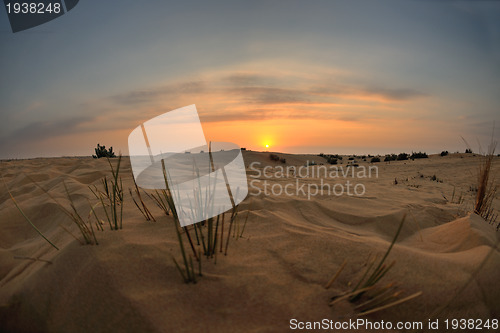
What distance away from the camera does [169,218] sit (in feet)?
7.27

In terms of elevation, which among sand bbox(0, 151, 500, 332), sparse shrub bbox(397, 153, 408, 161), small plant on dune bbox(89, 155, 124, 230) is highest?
sparse shrub bbox(397, 153, 408, 161)

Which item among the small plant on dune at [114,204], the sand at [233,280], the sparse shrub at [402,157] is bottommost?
the sand at [233,280]

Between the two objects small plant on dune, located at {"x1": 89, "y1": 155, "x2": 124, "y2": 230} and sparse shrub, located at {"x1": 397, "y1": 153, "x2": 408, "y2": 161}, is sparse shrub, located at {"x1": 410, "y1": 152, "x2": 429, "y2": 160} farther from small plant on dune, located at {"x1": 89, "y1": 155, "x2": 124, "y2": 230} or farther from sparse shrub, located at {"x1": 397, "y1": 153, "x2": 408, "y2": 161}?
small plant on dune, located at {"x1": 89, "y1": 155, "x2": 124, "y2": 230}

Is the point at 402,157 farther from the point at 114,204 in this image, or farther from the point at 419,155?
the point at 114,204

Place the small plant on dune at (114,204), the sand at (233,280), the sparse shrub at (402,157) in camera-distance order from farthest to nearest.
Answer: the sparse shrub at (402,157) < the small plant on dune at (114,204) < the sand at (233,280)

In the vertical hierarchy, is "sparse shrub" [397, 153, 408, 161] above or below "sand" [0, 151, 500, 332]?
above

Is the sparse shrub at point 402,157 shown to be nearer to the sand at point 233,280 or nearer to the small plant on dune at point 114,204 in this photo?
the sand at point 233,280

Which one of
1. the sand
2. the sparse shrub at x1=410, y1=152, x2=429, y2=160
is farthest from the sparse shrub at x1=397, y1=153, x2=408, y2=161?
the sand

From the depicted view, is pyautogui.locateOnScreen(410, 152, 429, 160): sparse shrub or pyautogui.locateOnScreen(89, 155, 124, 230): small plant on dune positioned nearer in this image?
pyautogui.locateOnScreen(89, 155, 124, 230): small plant on dune

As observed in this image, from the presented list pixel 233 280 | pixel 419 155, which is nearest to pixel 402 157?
pixel 419 155

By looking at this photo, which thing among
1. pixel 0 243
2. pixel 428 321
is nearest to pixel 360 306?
pixel 428 321

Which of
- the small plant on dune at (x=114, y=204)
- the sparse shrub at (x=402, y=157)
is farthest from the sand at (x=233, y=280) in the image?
the sparse shrub at (x=402, y=157)

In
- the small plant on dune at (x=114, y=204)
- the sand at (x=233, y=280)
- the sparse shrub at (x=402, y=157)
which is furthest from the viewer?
the sparse shrub at (x=402, y=157)

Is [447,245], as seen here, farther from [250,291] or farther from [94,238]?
[94,238]
